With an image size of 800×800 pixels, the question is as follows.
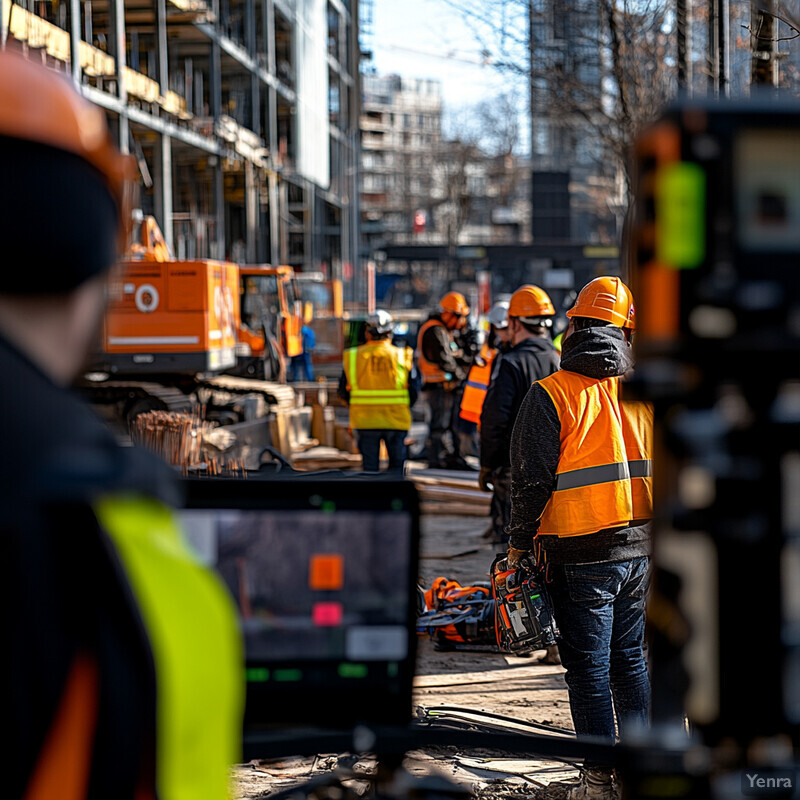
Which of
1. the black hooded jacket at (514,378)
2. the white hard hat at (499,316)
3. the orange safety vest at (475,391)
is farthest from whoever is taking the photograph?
the white hard hat at (499,316)

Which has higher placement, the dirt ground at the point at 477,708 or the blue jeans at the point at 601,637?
the blue jeans at the point at 601,637

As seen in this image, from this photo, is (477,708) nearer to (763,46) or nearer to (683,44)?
(763,46)

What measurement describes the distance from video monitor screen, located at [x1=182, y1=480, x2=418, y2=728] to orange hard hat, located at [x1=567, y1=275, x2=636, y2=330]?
326 cm

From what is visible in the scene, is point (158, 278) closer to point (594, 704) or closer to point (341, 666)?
point (594, 704)

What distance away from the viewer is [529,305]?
7996mm

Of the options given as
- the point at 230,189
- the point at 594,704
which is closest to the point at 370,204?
the point at 230,189

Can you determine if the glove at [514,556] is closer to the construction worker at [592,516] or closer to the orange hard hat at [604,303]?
the construction worker at [592,516]

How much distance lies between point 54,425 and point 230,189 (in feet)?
142

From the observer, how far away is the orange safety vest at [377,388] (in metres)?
12.5

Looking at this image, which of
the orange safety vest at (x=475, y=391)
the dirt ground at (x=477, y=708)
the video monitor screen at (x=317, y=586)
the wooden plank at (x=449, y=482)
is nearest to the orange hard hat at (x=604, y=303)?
the dirt ground at (x=477, y=708)

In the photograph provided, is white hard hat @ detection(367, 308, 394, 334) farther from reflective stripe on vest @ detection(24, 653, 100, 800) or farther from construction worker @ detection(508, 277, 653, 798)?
reflective stripe on vest @ detection(24, 653, 100, 800)

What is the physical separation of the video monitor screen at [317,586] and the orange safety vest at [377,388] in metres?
10.4

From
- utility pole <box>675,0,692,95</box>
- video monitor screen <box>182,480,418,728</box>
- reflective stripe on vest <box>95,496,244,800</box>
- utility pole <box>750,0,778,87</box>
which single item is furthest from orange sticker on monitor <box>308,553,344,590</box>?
utility pole <box>675,0,692,95</box>

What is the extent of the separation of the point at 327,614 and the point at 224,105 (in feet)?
137
